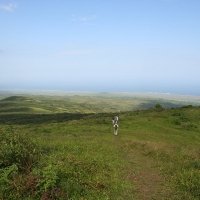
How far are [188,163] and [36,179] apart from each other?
10.2 m

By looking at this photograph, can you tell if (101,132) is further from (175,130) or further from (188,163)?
(188,163)

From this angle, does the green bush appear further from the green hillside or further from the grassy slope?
the grassy slope

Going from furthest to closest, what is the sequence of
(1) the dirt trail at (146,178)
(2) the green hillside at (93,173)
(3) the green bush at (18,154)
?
(3) the green bush at (18,154) < (1) the dirt trail at (146,178) < (2) the green hillside at (93,173)

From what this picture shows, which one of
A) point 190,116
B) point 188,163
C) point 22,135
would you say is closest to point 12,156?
point 22,135

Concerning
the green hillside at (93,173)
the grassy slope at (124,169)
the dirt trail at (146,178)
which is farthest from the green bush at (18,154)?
the dirt trail at (146,178)

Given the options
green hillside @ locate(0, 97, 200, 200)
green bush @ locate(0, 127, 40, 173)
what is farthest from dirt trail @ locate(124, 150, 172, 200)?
green bush @ locate(0, 127, 40, 173)

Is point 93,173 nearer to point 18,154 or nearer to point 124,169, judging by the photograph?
point 124,169

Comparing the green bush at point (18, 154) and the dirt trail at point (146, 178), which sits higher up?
the green bush at point (18, 154)

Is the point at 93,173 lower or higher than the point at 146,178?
higher

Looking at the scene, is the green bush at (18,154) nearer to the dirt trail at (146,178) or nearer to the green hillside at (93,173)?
the green hillside at (93,173)

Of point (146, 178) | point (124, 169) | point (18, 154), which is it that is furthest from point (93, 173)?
point (18, 154)

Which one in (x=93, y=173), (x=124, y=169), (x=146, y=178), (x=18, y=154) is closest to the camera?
(x=18, y=154)

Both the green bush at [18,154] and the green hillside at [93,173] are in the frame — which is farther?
the green bush at [18,154]

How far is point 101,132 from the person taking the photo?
2820 centimetres
